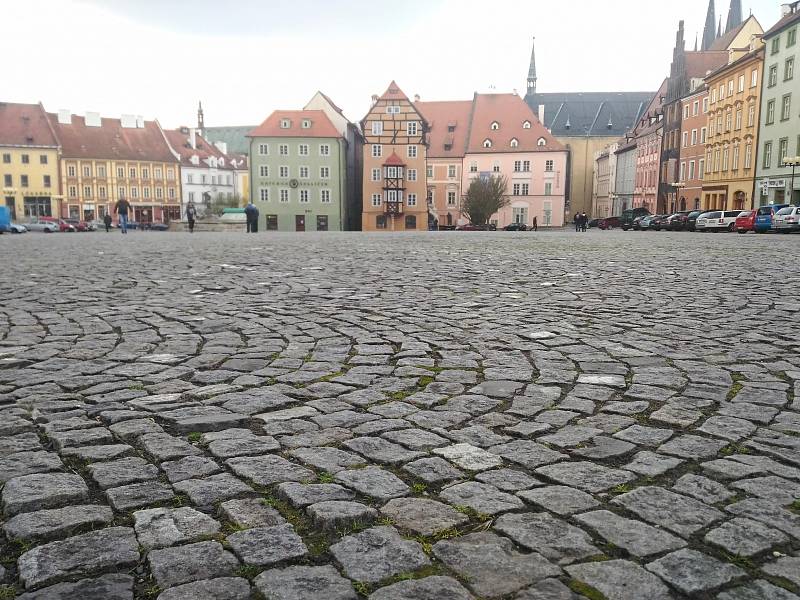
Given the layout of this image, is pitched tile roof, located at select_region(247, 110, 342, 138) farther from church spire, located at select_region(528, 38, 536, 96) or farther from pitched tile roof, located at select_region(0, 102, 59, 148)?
church spire, located at select_region(528, 38, 536, 96)

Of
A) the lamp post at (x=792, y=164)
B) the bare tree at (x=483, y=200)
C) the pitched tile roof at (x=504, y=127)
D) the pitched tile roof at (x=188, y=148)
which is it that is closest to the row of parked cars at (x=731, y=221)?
the lamp post at (x=792, y=164)

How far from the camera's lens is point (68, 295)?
8.68 m

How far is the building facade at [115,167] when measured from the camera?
→ 87938mm

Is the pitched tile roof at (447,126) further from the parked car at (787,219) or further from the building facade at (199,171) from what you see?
the parked car at (787,219)

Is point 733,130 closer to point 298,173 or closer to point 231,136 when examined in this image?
point 298,173

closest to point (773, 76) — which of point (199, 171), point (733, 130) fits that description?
point (733, 130)

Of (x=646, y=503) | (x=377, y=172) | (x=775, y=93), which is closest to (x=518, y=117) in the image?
(x=377, y=172)

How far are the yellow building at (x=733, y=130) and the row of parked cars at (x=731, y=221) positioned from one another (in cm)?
750

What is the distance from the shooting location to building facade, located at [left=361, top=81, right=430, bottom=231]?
238 ft

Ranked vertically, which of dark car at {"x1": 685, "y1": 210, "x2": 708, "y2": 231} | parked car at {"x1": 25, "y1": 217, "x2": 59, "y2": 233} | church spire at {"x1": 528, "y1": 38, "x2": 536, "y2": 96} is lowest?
parked car at {"x1": 25, "y1": 217, "x2": 59, "y2": 233}

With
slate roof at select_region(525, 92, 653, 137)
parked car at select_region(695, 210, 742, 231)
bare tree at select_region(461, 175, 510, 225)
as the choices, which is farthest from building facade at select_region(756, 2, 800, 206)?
slate roof at select_region(525, 92, 653, 137)

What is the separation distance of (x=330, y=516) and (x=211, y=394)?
187cm

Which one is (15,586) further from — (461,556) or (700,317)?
(700,317)

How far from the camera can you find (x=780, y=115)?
173 feet
